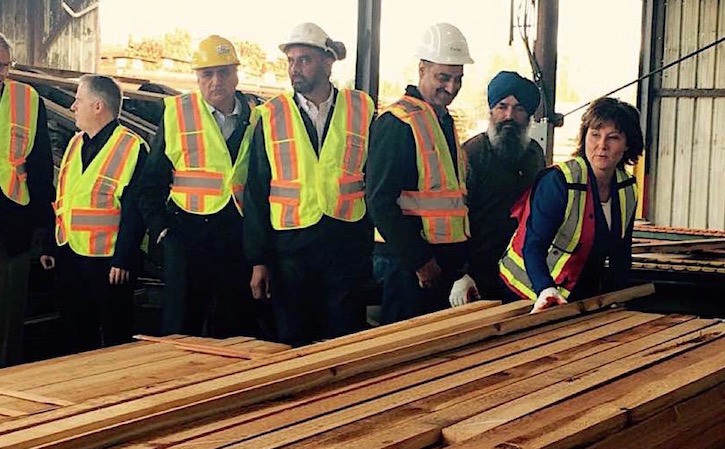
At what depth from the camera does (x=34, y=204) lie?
6.46m

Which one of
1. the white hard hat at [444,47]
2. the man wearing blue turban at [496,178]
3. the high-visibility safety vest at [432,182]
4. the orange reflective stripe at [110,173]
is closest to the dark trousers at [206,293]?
the orange reflective stripe at [110,173]

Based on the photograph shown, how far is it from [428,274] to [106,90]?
219cm

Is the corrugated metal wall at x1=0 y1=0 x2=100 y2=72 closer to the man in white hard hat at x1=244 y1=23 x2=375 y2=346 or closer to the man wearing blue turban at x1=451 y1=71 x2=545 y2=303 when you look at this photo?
the man in white hard hat at x1=244 y1=23 x2=375 y2=346

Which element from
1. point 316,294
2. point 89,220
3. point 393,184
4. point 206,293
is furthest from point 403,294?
point 89,220

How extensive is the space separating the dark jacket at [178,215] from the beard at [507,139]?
4.76 feet

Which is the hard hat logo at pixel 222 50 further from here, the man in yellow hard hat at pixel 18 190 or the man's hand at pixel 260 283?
the man's hand at pixel 260 283

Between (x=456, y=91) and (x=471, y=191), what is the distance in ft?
2.02

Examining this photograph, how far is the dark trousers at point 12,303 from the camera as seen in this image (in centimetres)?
635

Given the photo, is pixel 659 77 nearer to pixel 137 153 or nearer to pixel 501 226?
pixel 501 226

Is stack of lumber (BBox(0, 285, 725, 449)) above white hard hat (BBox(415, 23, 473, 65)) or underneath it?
underneath

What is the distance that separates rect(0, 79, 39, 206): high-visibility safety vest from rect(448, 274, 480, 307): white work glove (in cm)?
249

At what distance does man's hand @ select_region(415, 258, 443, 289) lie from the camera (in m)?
5.91

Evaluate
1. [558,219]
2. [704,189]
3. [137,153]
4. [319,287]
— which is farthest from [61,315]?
[704,189]

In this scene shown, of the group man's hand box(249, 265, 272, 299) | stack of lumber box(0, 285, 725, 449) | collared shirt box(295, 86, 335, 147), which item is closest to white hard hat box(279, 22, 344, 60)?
collared shirt box(295, 86, 335, 147)
